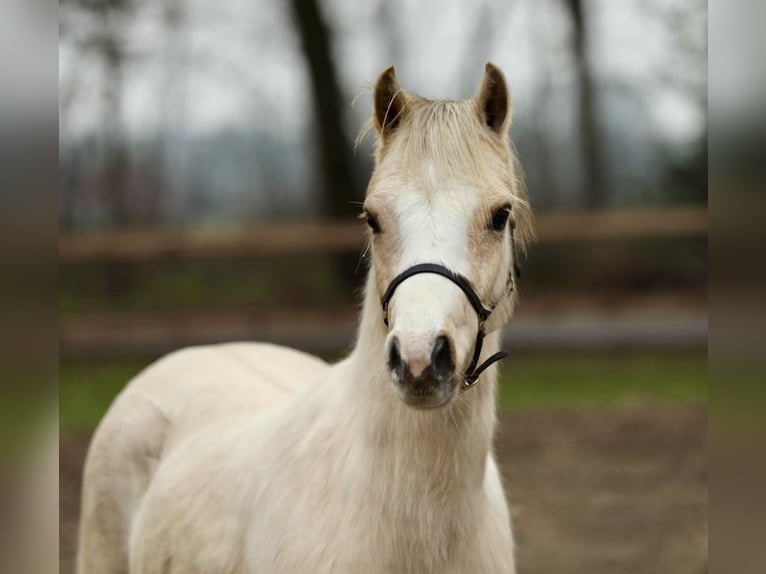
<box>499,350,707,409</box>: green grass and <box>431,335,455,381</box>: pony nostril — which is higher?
<box>431,335,455,381</box>: pony nostril

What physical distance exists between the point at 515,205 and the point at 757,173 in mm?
1264

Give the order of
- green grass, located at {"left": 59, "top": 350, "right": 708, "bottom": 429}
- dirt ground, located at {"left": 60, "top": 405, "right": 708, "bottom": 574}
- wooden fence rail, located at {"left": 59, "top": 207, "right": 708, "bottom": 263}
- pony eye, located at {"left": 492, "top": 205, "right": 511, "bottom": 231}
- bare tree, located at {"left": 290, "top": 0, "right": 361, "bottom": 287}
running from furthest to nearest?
bare tree, located at {"left": 290, "top": 0, "right": 361, "bottom": 287}, wooden fence rail, located at {"left": 59, "top": 207, "right": 708, "bottom": 263}, green grass, located at {"left": 59, "top": 350, "right": 708, "bottom": 429}, dirt ground, located at {"left": 60, "top": 405, "right": 708, "bottom": 574}, pony eye, located at {"left": 492, "top": 205, "right": 511, "bottom": 231}

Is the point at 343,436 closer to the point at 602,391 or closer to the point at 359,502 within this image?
the point at 359,502

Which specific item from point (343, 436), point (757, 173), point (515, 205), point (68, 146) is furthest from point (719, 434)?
point (68, 146)

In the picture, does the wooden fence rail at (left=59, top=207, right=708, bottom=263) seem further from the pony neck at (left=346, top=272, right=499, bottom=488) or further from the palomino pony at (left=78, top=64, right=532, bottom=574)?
the pony neck at (left=346, top=272, right=499, bottom=488)

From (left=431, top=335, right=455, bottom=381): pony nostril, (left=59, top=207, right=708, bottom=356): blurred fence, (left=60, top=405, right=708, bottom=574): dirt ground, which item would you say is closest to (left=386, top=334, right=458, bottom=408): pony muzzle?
(left=431, top=335, right=455, bottom=381): pony nostril

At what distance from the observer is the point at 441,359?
6.35 ft

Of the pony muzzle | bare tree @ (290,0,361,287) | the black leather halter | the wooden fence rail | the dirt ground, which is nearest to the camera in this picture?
the pony muzzle

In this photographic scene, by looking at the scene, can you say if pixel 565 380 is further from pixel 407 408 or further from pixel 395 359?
pixel 395 359

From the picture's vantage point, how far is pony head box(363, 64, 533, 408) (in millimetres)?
1930

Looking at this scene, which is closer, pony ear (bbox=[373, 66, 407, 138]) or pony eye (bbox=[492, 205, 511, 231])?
pony eye (bbox=[492, 205, 511, 231])

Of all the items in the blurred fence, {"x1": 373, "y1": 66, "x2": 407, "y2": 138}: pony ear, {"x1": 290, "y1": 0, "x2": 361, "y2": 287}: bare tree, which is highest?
{"x1": 290, "y1": 0, "x2": 361, "y2": 287}: bare tree

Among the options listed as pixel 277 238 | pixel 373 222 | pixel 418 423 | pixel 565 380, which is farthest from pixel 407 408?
pixel 277 238

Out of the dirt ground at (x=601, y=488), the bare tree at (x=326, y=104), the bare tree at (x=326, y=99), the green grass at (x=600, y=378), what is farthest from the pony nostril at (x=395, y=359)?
the bare tree at (x=326, y=99)
